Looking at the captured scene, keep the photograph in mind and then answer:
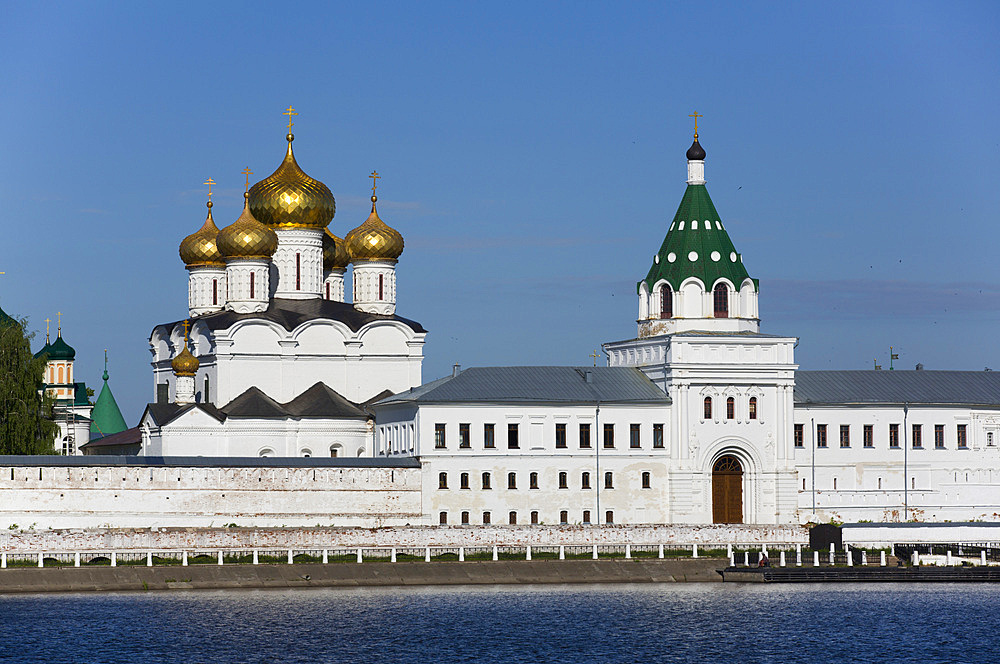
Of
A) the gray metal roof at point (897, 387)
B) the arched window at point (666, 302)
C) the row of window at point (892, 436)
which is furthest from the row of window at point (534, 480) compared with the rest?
the gray metal roof at point (897, 387)

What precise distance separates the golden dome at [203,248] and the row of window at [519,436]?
38.9 feet

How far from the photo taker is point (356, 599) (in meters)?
44.3

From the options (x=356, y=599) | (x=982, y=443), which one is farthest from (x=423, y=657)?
(x=982, y=443)

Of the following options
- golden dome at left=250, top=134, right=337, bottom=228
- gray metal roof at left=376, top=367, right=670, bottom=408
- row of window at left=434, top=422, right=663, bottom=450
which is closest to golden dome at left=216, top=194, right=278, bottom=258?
golden dome at left=250, top=134, right=337, bottom=228

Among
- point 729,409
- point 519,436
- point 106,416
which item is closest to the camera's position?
point 519,436

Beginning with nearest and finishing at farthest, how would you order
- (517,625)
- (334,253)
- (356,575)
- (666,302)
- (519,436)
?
(517,625) → (356,575) → (519,436) → (666,302) → (334,253)

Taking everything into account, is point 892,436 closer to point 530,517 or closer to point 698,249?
point 698,249

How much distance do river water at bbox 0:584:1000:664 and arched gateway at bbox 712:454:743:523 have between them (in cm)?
946

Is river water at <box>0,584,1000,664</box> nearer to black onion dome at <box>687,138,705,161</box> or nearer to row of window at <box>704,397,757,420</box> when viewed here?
row of window at <box>704,397,757,420</box>

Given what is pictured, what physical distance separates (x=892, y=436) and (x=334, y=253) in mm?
18936

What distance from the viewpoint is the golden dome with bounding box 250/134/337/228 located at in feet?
201

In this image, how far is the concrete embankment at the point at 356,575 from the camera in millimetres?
45375

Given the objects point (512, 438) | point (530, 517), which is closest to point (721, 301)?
point (512, 438)

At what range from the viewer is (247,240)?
197ft
